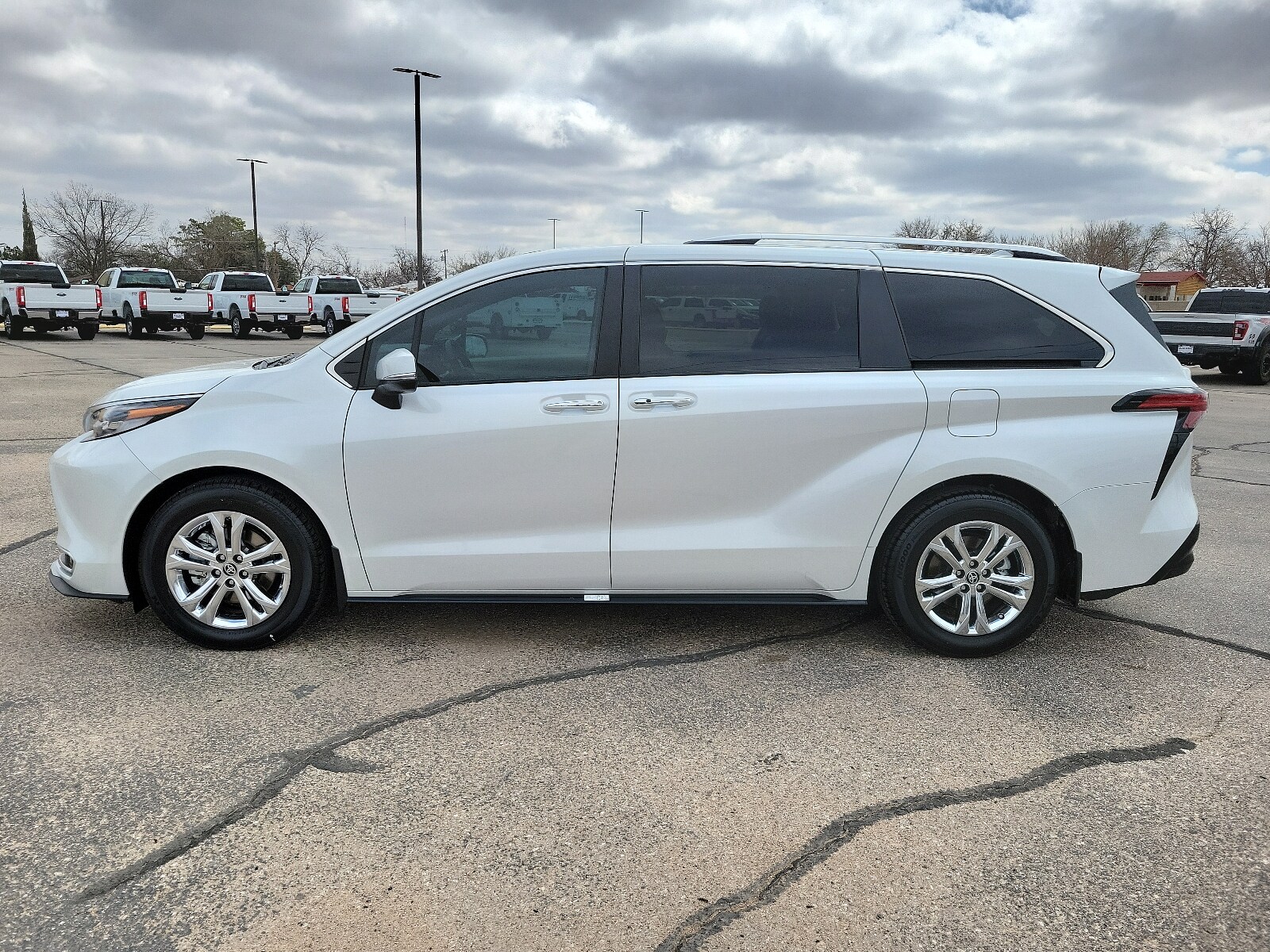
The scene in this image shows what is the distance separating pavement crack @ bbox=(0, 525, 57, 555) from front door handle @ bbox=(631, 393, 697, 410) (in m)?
4.02

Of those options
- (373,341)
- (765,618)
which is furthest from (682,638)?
(373,341)

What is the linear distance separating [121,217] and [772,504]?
Answer: 77276mm

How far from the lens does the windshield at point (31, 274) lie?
26.4m

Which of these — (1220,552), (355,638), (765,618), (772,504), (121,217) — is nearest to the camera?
(772,504)

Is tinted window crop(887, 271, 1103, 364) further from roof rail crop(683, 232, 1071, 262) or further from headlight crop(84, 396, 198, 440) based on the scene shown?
headlight crop(84, 396, 198, 440)

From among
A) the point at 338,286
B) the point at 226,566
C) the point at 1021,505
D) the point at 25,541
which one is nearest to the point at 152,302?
the point at 338,286

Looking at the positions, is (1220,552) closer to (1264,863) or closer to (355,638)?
(1264,863)

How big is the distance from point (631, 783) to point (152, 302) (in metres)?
Answer: 27.7

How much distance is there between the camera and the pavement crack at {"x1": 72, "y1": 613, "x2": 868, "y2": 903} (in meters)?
2.65

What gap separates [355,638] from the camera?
4332mm

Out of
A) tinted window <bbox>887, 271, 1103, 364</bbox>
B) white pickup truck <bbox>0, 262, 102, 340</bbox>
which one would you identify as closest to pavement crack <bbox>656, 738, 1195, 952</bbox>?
tinted window <bbox>887, 271, 1103, 364</bbox>

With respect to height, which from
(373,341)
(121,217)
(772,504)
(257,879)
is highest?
(121,217)

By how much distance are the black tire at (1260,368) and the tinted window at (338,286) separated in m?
23.5

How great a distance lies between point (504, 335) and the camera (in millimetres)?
4090
